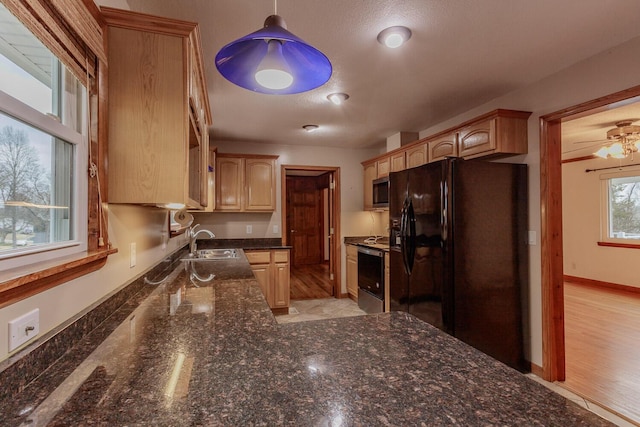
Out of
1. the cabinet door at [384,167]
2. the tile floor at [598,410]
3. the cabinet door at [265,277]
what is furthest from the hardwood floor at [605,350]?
the cabinet door at [265,277]

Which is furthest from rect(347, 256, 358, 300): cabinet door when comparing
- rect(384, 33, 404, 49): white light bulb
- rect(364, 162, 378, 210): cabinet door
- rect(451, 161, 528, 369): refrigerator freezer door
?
rect(384, 33, 404, 49): white light bulb

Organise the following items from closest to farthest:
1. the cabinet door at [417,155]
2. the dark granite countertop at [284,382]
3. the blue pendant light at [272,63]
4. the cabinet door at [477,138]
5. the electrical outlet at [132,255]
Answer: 1. the dark granite countertop at [284,382]
2. the blue pendant light at [272,63]
3. the electrical outlet at [132,255]
4. the cabinet door at [477,138]
5. the cabinet door at [417,155]

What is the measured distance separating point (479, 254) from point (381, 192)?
1813mm

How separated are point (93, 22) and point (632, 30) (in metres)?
2.65

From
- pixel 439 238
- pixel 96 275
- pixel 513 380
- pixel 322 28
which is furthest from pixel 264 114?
pixel 513 380

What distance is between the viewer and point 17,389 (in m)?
0.68

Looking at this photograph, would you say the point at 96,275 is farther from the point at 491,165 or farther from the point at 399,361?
the point at 491,165

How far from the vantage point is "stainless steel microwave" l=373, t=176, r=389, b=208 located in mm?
3932

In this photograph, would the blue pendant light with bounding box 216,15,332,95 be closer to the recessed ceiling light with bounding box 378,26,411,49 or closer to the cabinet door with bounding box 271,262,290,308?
the recessed ceiling light with bounding box 378,26,411,49

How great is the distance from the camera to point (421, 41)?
184 cm

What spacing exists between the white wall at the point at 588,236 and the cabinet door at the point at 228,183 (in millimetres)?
5679

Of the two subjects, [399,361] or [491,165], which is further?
[491,165]

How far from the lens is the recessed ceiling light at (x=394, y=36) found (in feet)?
5.63

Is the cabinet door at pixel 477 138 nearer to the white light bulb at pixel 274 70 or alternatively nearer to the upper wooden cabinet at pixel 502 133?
the upper wooden cabinet at pixel 502 133
